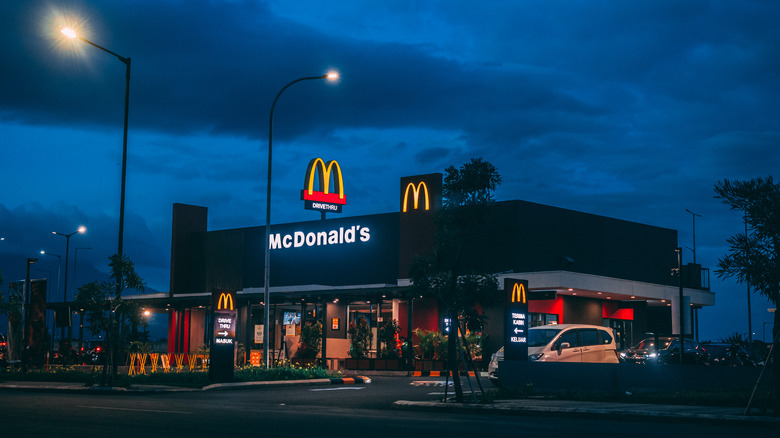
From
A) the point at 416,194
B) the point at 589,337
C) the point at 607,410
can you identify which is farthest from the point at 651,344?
the point at 607,410

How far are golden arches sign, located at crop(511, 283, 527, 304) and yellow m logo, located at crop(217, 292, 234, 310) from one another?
33.0ft

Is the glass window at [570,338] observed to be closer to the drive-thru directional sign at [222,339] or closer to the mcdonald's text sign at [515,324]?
the mcdonald's text sign at [515,324]

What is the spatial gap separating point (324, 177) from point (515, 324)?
92.1ft

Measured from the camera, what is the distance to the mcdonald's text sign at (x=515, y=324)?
25.1 m

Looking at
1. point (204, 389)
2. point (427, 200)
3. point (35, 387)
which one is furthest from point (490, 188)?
point (427, 200)

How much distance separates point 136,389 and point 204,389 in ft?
6.87

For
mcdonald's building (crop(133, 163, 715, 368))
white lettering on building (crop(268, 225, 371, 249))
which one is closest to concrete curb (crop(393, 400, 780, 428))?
mcdonald's building (crop(133, 163, 715, 368))

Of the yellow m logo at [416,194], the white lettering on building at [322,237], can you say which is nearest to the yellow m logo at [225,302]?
the yellow m logo at [416,194]

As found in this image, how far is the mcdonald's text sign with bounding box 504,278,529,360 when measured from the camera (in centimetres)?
2509

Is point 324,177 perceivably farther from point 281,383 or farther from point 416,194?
point 281,383

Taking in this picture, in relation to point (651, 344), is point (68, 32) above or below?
above

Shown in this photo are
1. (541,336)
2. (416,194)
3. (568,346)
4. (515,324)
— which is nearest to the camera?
(515,324)

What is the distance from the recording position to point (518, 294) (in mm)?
26219

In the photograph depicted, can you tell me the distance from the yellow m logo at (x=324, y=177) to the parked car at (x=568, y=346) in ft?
79.0
